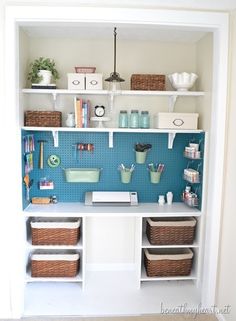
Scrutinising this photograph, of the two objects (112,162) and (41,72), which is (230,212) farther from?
(41,72)

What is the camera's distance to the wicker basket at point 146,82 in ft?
8.45

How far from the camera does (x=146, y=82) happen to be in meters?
2.58

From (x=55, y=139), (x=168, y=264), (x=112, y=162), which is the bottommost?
(x=168, y=264)

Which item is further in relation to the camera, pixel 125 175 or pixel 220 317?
pixel 125 175

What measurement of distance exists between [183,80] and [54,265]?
195 cm

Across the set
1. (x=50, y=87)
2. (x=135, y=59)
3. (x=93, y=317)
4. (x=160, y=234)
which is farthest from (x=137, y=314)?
(x=135, y=59)

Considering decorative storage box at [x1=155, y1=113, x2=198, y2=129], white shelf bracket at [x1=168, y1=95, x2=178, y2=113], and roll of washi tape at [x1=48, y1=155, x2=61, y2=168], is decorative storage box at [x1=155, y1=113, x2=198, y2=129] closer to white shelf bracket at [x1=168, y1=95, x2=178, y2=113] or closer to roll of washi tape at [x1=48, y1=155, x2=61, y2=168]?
white shelf bracket at [x1=168, y1=95, x2=178, y2=113]

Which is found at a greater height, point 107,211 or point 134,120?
point 134,120

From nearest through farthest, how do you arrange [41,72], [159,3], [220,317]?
[159,3], [220,317], [41,72]

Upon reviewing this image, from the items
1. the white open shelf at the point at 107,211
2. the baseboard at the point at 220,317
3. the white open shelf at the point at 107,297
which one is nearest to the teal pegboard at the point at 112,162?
the white open shelf at the point at 107,211

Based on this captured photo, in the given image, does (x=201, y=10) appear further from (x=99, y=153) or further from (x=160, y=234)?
(x=160, y=234)

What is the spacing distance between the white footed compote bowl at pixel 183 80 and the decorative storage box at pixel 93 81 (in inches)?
24.8

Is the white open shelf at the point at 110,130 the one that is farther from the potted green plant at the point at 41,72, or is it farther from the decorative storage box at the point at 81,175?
the potted green plant at the point at 41,72

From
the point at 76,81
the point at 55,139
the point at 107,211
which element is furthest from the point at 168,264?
the point at 76,81
